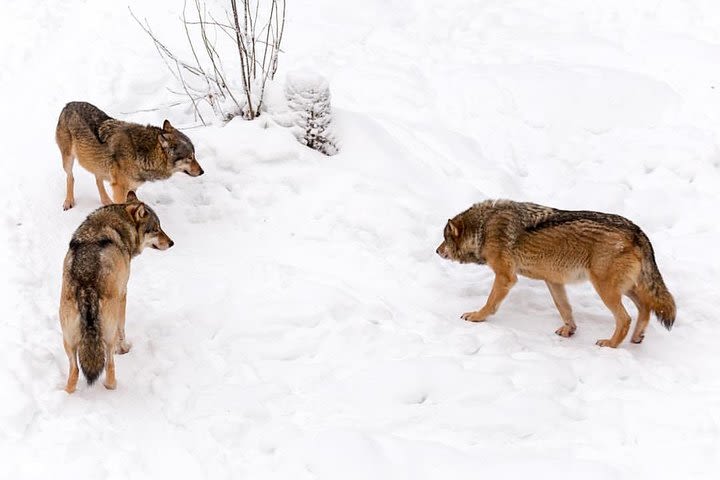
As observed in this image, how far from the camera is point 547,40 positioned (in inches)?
487

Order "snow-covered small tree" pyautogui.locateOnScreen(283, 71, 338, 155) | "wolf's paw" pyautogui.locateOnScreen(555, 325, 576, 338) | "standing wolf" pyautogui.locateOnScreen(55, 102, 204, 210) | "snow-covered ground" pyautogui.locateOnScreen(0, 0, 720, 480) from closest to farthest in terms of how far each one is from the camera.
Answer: "snow-covered ground" pyautogui.locateOnScreen(0, 0, 720, 480), "wolf's paw" pyautogui.locateOnScreen(555, 325, 576, 338), "standing wolf" pyautogui.locateOnScreen(55, 102, 204, 210), "snow-covered small tree" pyautogui.locateOnScreen(283, 71, 338, 155)

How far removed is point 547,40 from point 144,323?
8685 millimetres

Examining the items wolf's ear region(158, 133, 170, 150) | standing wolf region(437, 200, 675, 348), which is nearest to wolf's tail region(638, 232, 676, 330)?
standing wolf region(437, 200, 675, 348)

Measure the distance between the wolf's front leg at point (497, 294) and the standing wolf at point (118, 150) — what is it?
3.96 metres

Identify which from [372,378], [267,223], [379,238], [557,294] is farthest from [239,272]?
[557,294]

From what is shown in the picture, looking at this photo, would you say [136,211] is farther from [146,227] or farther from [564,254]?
[564,254]

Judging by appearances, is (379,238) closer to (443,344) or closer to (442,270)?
(442,270)

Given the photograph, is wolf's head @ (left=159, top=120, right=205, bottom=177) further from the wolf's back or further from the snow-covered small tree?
the snow-covered small tree

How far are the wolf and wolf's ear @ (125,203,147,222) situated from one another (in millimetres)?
146

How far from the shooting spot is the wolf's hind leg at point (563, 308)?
7.44 m

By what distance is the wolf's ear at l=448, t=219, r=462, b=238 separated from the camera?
775 cm

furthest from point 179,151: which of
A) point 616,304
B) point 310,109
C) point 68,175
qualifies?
point 616,304

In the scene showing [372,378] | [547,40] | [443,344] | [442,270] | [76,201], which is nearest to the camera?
[372,378]

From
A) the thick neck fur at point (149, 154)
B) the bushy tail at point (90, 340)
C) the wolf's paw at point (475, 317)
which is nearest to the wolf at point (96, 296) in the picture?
the bushy tail at point (90, 340)
